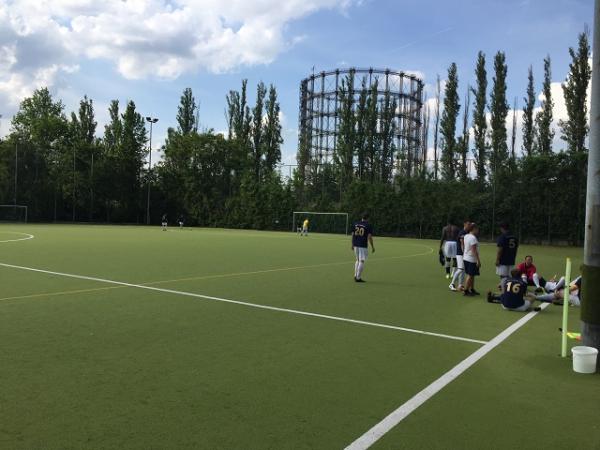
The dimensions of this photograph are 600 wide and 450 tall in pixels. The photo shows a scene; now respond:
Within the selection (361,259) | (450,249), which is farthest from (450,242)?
(361,259)

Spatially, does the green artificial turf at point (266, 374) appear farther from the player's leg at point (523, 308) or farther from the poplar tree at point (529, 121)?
the poplar tree at point (529, 121)

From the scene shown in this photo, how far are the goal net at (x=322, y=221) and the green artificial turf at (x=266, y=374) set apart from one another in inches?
1567

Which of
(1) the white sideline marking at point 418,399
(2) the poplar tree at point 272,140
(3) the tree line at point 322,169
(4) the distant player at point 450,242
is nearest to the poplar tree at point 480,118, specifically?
(3) the tree line at point 322,169

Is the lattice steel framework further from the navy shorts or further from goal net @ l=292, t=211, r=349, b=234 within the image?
the navy shorts

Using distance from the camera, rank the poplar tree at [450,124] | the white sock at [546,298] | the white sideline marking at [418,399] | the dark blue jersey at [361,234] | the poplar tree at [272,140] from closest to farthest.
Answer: the white sideline marking at [418,399] → the white sock at [546,298] → the dark blue jersey at [361,234] → the poplar tree at [450,124] → the poplar tree at [272,140]

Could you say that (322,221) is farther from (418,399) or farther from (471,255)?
(418,399)

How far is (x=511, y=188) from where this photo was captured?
4194 centimetres

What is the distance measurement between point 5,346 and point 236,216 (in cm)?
5345

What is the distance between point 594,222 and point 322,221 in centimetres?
4649

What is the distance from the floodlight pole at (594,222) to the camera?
19.1 feet

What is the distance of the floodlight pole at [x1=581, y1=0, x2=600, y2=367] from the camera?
5.82 metres

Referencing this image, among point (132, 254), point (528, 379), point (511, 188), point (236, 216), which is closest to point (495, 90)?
point (511, 188)

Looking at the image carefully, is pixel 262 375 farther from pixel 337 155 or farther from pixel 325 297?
pixel 337 155

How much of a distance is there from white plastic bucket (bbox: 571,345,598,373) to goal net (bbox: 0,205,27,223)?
5948 cm
